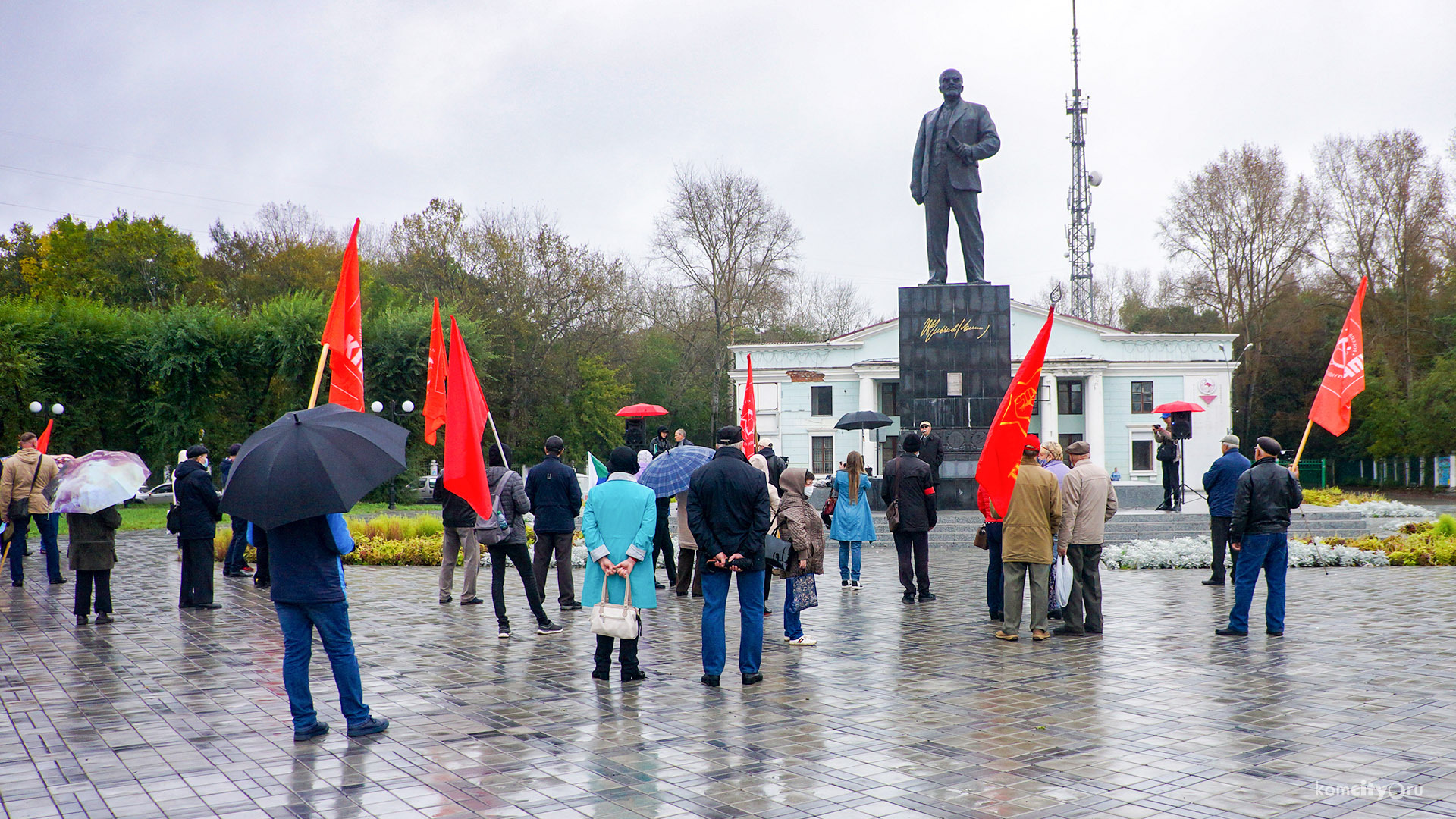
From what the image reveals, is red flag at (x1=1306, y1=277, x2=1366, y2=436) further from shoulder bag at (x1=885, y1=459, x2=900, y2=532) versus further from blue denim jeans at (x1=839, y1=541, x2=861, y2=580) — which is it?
blue denim jeans at (x1=839, y1=541, x2=861, y2=580)

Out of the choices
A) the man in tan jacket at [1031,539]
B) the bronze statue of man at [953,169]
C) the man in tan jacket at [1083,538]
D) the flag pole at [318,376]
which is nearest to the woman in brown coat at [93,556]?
the flag pole at [318,376]

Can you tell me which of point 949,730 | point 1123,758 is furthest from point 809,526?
point 1123,758

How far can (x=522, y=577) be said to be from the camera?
9.70m

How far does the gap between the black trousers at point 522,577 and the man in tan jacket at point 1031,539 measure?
4.15 meters

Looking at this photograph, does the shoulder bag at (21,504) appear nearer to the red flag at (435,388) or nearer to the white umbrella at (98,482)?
the white umbrella at (98,482)

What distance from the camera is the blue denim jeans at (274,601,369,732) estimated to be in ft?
19.5

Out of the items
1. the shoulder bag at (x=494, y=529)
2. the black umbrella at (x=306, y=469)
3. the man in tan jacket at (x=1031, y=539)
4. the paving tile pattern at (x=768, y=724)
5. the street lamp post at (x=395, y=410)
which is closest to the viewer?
the paving tile pattern at (x=768, y=724)

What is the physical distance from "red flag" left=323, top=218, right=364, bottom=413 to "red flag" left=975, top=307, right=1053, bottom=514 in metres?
5.64

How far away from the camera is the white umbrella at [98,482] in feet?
32.0

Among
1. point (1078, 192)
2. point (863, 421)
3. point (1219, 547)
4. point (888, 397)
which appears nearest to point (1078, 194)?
point (1078, 192)

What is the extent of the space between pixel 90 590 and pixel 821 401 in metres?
42.7

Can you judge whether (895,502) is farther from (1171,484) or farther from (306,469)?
(1171,484)

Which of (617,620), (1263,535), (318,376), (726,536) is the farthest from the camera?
(1263,535)

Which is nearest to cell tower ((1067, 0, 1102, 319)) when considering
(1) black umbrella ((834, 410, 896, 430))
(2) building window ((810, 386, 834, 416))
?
(2) building window ((810, 386, 834, 416))
